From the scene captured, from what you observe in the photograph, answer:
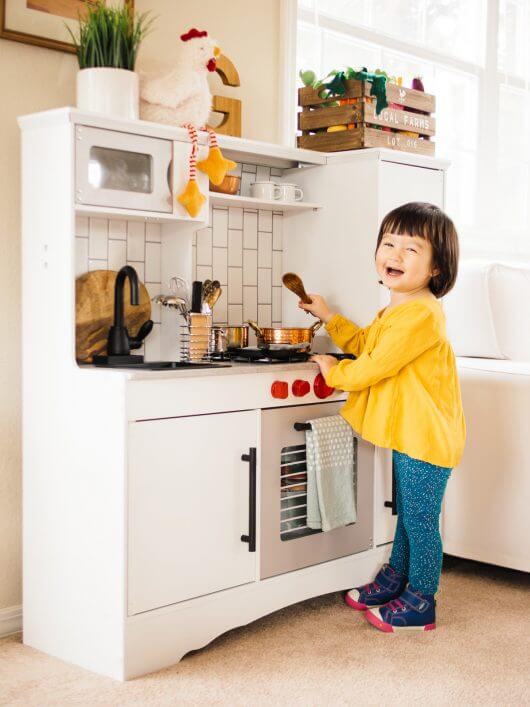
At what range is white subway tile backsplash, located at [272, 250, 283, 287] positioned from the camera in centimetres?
312

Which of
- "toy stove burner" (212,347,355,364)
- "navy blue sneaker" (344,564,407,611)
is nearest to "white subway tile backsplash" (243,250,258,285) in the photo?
"toy stove burner" (212,347,355,364)

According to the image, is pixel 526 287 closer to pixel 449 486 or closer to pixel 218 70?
pixel 449 486

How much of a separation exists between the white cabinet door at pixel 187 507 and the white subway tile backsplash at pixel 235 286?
0.66 m

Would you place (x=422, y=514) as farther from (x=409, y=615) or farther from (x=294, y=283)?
(x=294, y=283)

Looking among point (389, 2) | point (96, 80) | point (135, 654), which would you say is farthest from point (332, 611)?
point (389, 2)

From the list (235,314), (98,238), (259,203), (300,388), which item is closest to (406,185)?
(259,203)

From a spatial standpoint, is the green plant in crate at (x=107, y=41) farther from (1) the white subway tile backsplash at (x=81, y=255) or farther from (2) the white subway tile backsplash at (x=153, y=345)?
(2) the white subway tile backsplash at (x=153, y=345)

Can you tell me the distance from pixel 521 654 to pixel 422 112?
180 cm

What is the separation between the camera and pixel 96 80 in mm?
2371

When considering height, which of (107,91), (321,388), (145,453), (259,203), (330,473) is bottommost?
(330,473)

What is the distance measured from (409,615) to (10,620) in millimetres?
1131

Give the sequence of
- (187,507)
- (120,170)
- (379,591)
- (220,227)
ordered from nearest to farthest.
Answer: (187,507) < (120,170) < (379,591) < (220,227)

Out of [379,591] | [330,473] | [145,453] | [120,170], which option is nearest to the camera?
[145,453]

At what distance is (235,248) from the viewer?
9.84 ft
